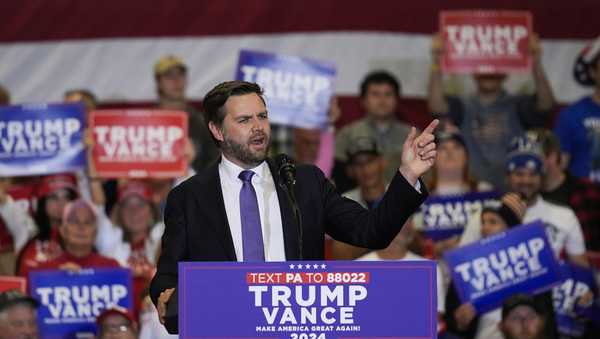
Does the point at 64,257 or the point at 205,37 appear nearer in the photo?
the point at 64,257

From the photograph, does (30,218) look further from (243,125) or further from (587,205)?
(243,125)

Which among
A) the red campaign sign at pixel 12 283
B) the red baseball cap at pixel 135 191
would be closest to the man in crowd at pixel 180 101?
the red baseball cap at pixel 135 191

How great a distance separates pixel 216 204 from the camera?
3.92 metres

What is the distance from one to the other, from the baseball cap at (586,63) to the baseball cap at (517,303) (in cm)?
190

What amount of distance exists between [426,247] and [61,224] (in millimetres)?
1906

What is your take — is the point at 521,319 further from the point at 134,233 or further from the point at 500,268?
the point at 134,233

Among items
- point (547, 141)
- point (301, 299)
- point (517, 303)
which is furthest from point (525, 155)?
point (301, 299)

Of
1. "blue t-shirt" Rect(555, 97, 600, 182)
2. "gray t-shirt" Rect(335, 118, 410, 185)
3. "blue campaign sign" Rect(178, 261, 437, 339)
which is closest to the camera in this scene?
"blue campaign sign" Rect(178, 261, 437, 339)

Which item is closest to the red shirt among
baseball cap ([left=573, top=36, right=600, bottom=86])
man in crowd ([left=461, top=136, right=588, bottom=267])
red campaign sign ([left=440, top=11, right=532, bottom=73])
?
man in crowd ([left=461, top=136, right=588, bottom=267])

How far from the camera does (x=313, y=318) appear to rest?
11.6 ft

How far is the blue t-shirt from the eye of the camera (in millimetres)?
8040

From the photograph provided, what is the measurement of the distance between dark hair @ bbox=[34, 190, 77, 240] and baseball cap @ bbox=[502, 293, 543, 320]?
2.44m

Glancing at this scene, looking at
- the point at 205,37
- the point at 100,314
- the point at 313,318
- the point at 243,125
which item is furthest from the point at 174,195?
the point at 205,37

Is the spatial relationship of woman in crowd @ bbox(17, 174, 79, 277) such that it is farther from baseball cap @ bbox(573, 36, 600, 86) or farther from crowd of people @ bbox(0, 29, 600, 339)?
baseball cap @ bbox(573, 36, 600, 86)
